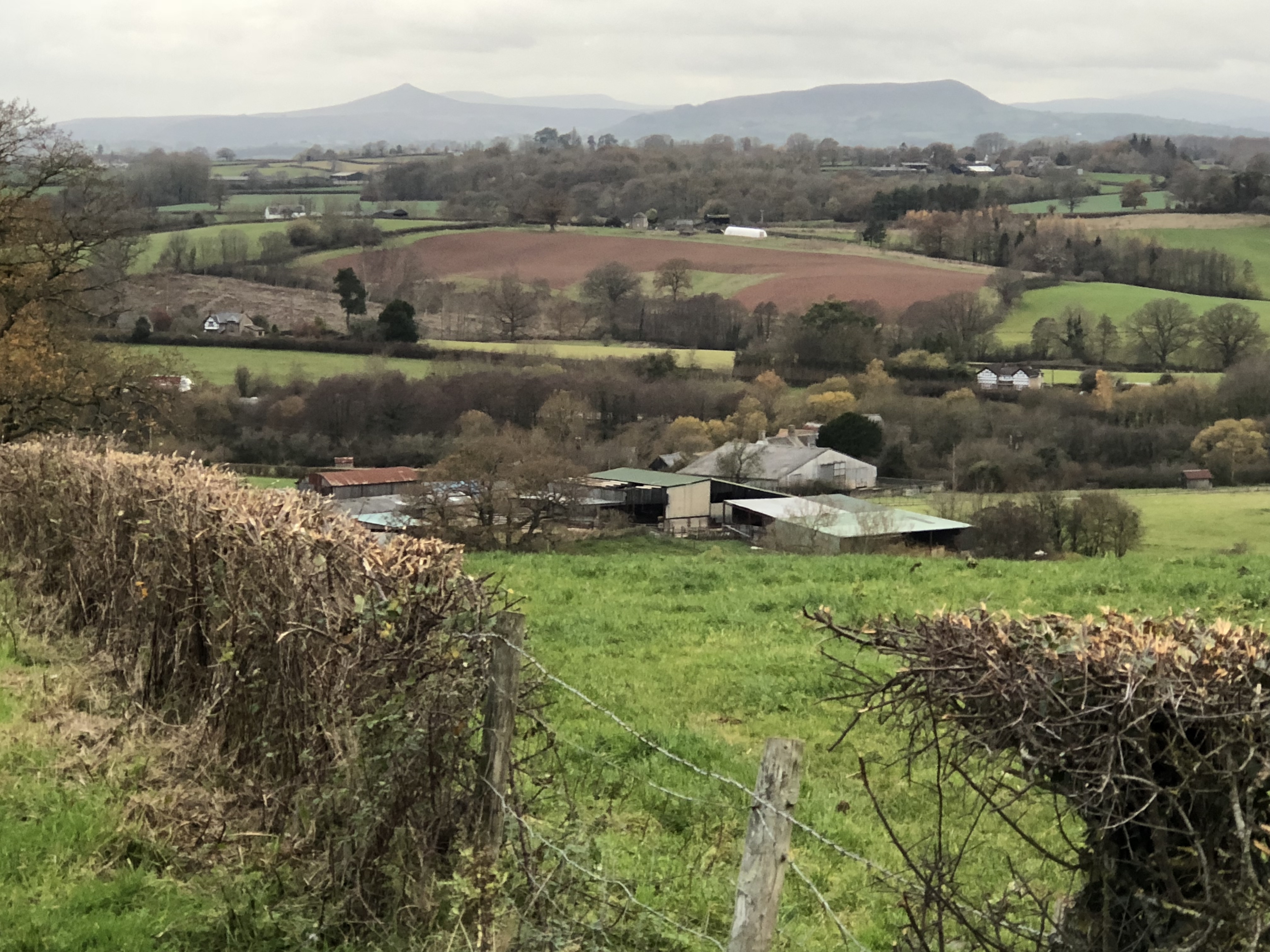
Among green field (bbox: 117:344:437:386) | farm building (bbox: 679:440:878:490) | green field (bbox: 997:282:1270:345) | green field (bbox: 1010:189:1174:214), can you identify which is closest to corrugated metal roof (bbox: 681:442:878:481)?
farm building (bbox: 679:440:878:490)

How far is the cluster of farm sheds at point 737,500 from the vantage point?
3253 centimetres

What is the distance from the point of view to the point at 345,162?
7234 inches

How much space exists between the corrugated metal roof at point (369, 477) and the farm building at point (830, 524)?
40.0 ft

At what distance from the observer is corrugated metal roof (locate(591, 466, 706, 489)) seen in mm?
45188

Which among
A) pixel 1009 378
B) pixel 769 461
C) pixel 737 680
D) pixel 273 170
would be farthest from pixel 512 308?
pixel 273 170

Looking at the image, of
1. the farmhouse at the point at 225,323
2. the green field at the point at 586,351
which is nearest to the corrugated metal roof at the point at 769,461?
the green field at the point at 586,351

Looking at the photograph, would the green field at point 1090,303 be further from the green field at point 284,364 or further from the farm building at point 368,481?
the farm building at point 368,481

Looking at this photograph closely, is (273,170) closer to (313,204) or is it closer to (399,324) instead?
(313,204)

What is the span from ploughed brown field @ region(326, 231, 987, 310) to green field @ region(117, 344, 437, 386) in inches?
933

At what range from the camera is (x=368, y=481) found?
41812 mm

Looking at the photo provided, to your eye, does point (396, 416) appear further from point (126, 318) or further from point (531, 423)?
point (126, 318)

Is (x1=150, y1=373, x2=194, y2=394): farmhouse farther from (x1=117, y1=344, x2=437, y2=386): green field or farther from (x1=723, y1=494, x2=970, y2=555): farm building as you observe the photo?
(x1=117, y1=344, x2=437, y2=386): green field

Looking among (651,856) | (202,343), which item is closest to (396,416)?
(202,343)

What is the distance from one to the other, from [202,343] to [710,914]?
7537 cm
